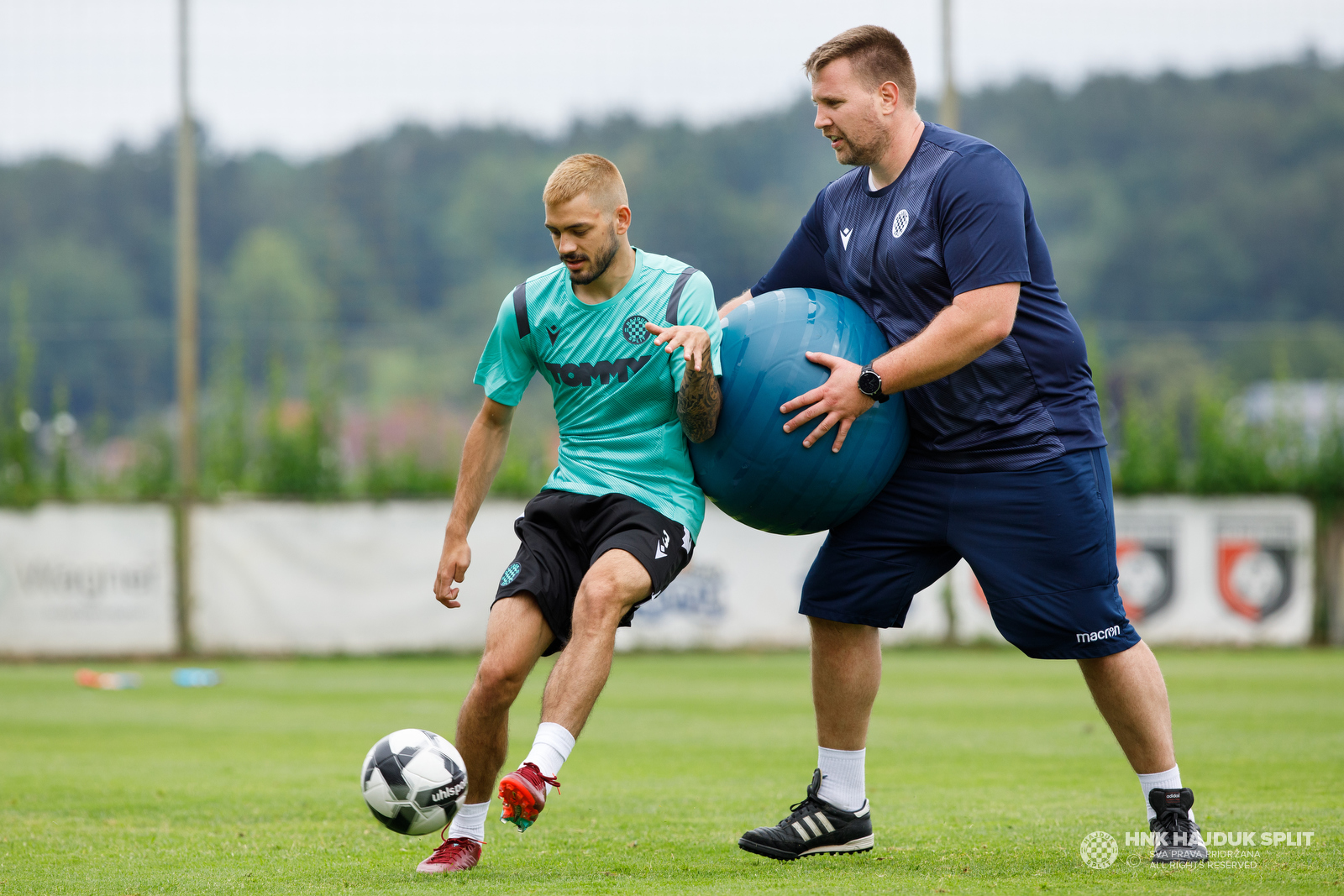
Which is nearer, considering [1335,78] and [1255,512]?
[1255,512]

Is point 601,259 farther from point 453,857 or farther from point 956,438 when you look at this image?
point 453,857

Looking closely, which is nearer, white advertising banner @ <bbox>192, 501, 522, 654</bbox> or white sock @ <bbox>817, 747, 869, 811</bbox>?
white sock @ <bbox>817, 747, 869, 811</bbox>

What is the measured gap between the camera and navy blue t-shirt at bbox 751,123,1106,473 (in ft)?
16.0

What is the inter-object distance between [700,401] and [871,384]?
578 millimetres

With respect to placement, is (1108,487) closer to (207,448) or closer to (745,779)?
(745,779)

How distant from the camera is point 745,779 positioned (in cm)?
728

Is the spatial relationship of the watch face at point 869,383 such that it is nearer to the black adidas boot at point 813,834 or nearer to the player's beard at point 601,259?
the player's beard at point 601,259

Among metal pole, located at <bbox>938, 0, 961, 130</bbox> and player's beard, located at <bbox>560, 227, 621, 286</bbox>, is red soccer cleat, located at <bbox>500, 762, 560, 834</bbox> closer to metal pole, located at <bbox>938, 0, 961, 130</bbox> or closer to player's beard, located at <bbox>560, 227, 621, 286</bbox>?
player's beard, located at <bbox>560, 227, 621, 286</bbox>

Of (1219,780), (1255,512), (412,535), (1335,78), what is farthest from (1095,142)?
(1219,780)

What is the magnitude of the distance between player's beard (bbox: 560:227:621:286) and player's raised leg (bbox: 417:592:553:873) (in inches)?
43.8

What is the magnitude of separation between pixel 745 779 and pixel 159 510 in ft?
38.2

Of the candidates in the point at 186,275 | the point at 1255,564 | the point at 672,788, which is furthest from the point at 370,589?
the point at 1255,564

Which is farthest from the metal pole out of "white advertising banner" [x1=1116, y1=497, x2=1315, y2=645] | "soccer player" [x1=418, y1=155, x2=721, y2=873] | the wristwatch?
the wristwatch

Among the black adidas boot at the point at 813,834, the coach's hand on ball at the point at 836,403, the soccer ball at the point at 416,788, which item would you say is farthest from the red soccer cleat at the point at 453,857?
the coach's hand on ball at the point at 836,403
